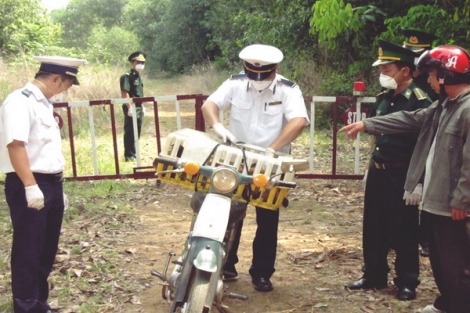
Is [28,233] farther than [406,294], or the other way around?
[406,294]

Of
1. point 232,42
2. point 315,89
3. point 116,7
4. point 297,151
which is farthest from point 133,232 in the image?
point 116,7

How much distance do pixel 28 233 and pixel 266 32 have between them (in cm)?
1088

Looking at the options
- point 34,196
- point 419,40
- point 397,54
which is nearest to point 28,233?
point 34,196

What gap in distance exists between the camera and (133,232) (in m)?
6.38

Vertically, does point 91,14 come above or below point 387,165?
above

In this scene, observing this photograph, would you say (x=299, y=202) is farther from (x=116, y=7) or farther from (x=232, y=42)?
(x=116, y=7)

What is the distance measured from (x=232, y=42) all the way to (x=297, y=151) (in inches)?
645

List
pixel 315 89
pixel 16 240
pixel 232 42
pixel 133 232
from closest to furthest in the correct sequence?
pixel 16 240 < pixel 133 232 < pixel 315 89 < pixel 232 42

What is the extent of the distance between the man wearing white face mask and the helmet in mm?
1042

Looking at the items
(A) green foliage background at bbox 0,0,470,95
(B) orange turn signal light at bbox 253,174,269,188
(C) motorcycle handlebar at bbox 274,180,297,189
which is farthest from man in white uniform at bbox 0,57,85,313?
(A) green foliage background at bbox 0,0,470,95

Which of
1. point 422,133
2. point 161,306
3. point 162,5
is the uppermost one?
point 162,5

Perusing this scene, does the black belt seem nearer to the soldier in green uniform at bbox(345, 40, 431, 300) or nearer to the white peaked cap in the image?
the soldier in green uniform at bbox(345, 40, 431, 300)

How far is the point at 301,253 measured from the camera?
18.9ft

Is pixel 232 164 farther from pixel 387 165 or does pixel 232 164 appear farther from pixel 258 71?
pixel 387 165
